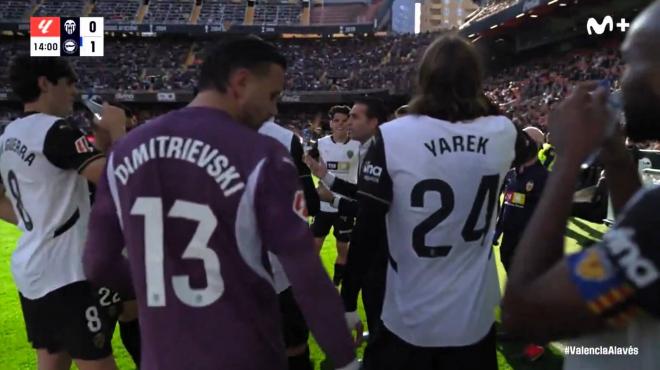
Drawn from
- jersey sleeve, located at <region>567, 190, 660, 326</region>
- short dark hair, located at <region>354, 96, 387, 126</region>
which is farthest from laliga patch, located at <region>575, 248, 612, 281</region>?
short dark hair, located at <region>354, 96, 387, 126</region>

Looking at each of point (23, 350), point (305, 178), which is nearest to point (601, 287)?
point (305, 178)

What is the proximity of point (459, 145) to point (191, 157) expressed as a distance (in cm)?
103

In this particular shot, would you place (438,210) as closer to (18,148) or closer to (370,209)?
(370,209)

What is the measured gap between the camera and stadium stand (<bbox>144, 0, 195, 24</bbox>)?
170ft

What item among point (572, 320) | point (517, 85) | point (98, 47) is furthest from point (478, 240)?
point (98, 47)

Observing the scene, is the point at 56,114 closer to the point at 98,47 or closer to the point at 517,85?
the point at 517,85

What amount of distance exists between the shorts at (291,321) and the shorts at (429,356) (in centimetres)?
111

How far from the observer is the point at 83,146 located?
102 inches

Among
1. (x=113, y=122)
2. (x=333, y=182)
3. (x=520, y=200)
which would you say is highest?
(x=113, y=122)

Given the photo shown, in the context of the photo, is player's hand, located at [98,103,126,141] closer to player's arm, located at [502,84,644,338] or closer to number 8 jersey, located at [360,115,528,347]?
number 8 jersey, located at [360,115,528,347]

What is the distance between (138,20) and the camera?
51.2 m

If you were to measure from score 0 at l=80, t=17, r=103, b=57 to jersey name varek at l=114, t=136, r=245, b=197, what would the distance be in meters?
44.4

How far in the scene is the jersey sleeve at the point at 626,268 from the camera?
3.23 feet

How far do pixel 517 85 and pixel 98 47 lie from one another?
33.9 meters
